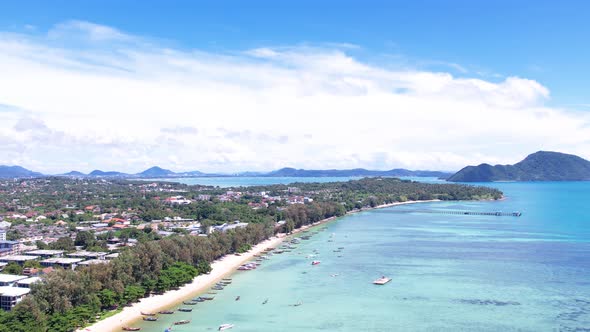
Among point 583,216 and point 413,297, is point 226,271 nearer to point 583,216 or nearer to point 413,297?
point 413,297

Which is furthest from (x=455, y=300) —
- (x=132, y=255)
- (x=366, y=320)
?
(x=132, y=255)

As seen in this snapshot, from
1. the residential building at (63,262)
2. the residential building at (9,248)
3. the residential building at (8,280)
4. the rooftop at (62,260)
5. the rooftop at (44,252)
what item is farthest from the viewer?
the residential building at (9,248)

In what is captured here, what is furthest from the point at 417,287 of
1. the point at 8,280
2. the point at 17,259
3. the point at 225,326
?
the point at 17,259

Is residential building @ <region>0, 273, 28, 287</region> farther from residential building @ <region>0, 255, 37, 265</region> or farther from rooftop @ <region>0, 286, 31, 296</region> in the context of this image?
residential building @ <region>0, 255, 37, 265</region>

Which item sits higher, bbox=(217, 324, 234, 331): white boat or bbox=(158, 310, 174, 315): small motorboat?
bbox=(158, 310, 174, 315): small motorboat

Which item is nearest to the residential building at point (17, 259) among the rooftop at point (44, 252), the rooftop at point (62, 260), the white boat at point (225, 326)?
the rooftop at point (44, 252)

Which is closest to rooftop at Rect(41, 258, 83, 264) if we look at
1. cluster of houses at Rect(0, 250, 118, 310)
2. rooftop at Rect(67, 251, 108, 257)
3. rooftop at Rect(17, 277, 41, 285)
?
cluster of houses at Rect(0, 250, 118, 310)

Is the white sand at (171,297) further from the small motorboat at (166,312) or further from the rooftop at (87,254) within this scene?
the rooftop at (87,254)

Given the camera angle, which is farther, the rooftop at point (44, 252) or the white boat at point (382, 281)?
the rooftop at point (44, 252)

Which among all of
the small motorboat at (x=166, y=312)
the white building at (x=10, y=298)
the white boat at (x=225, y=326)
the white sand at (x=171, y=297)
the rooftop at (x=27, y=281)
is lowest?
the white boat at (x=225, y=326)
